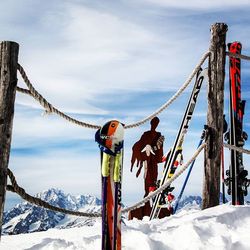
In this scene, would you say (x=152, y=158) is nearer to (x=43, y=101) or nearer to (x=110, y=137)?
(x=43, y=101)

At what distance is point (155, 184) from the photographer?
9070mm

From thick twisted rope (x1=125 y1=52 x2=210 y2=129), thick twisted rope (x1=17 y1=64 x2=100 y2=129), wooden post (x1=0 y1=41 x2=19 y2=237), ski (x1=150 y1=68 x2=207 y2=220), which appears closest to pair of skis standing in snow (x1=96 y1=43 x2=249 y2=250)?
ski (x1=150 y1=68 x2=207 y2=220)

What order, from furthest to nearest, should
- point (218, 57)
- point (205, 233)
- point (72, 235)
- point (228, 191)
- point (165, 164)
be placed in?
1. point (165, 164)
2. point (228, 191)
3. point (218, 57)
4. point (72, 235)
5. point (205, 233)

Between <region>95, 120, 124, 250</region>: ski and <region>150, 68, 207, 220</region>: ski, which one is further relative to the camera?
<region>150, 68, 207, 220</region>: ski

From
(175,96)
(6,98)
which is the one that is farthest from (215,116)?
(6,98)

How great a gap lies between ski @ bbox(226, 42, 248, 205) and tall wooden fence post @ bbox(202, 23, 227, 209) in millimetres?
1254

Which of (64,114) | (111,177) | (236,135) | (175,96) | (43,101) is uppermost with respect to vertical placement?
(175,96)

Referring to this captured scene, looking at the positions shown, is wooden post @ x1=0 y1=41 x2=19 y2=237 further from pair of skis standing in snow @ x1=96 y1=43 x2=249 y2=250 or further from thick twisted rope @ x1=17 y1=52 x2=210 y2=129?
pair of skis standing in snow @ x1=96 y1=43 x2=249 y2=250

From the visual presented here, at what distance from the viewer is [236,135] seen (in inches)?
299

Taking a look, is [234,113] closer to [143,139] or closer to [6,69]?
[143,139]

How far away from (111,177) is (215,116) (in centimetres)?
237

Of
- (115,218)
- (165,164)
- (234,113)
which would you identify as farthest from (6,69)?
(165,164)

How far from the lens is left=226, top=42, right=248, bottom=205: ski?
748 cm

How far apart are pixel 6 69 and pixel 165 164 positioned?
15.5 ft
